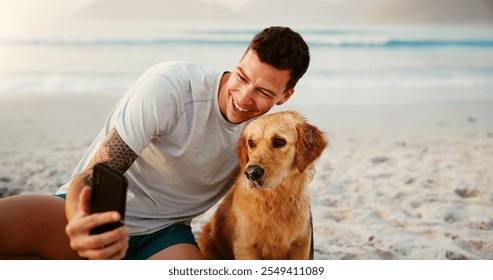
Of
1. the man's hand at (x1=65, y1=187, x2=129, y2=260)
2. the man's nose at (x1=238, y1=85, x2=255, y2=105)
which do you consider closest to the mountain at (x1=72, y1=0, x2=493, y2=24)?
the man's nose at (x1=238, y1=85, x2=255, y2=105)

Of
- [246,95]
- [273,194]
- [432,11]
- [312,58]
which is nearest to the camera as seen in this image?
[246,95]

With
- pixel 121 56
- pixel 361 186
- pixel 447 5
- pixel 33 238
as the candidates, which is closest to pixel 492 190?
pixel 361 186

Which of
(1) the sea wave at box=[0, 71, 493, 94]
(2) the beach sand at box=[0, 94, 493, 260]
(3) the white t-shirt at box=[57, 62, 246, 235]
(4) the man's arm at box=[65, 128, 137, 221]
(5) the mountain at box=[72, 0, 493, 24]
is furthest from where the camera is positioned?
(5) the mountain at box=[72, 0, 493, 24]

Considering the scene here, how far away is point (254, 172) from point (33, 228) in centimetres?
87

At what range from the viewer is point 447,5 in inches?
460

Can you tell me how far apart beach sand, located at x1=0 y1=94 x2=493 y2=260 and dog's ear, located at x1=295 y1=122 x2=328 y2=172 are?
3.04 feet

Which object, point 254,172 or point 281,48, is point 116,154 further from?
point 281,48

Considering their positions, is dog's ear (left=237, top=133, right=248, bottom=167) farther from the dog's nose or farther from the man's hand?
the man's hand

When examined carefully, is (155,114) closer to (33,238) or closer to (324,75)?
(33,238)

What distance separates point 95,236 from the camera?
149cm

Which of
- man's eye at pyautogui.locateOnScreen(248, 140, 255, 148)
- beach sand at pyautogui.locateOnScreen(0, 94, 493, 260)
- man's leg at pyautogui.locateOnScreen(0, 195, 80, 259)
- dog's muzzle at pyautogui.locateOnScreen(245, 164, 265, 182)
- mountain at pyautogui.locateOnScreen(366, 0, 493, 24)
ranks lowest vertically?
beach sand at pyautogui.locateOnScreen(0, 94, 493, 260)

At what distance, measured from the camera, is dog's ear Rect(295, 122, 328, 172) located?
2283mm

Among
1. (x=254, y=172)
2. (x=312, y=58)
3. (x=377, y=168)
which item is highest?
(x=254, y=172)

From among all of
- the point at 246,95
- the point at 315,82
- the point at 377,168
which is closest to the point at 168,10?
the point at 315,82
